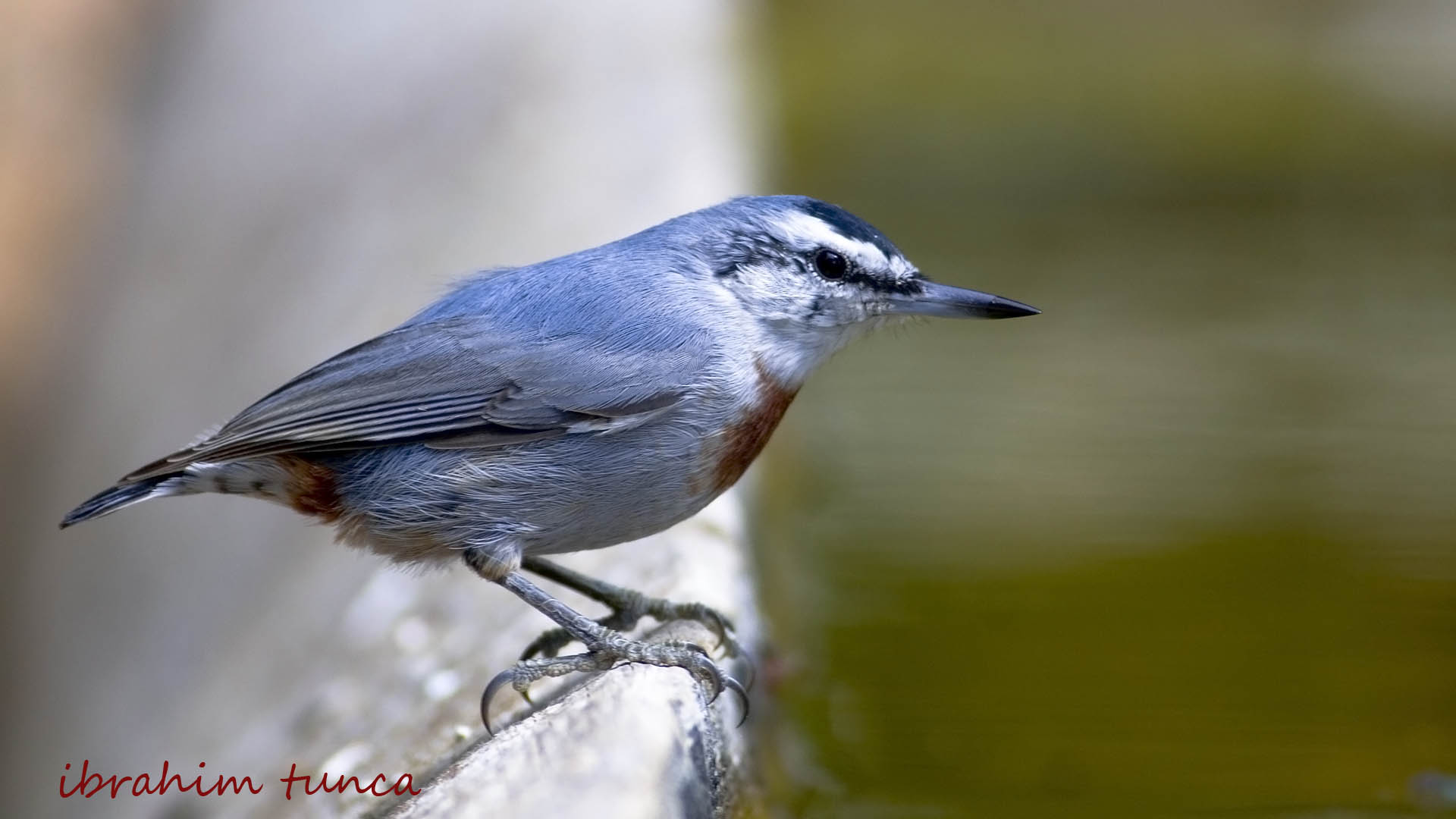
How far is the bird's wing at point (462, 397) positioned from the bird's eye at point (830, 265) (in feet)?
1.32

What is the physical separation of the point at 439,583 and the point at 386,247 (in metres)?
2.99

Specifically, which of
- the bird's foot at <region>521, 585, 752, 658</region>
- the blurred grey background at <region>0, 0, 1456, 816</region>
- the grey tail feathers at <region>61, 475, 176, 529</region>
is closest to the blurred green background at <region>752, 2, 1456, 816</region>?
the blurred grey background at <region>0, 0, 1456, 816</region>

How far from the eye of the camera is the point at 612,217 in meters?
5.32

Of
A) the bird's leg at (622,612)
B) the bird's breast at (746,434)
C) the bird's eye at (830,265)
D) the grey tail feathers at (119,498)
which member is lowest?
the bird's leg at (622,612)

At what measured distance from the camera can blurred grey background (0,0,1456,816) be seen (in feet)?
11.0

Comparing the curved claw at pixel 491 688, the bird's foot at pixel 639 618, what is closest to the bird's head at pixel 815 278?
the bird's foot at pixel 639 618

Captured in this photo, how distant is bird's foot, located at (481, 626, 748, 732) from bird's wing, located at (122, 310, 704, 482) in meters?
0.49

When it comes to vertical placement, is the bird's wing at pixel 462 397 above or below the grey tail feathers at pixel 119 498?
above

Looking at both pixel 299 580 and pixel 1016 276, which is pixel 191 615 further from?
pixel 1016 276

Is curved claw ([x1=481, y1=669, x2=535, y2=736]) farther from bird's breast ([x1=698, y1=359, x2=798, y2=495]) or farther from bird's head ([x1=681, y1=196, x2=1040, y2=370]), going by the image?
bird's head ([x1=681, y1=196, x2=1040, y2=370])

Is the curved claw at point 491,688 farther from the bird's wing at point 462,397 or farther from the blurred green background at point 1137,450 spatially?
the blurred green background at point 1137,450

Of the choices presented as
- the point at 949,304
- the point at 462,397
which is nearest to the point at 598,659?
the point at 462,397

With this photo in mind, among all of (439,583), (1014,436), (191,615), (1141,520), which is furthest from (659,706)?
(191,615)

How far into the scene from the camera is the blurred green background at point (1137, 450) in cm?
316
